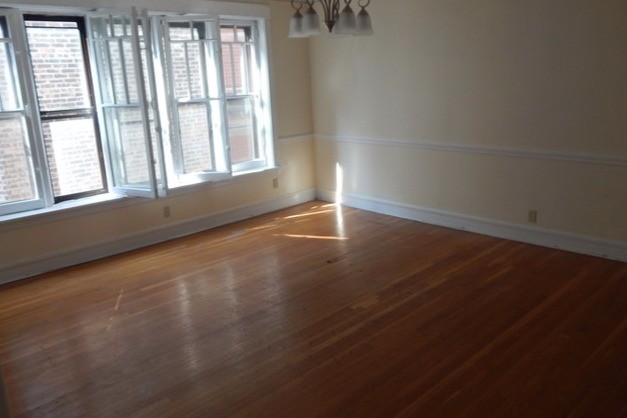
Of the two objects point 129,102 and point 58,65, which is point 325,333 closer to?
point 129,102

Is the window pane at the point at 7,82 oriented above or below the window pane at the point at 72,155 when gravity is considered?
above

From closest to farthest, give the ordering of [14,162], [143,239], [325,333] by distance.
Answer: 1. [325,333]
2. [14,162]
3. [143,239]

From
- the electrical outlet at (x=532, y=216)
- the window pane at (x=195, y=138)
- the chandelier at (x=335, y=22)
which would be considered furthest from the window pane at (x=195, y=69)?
the electrical outlet at (x=532, y=216)

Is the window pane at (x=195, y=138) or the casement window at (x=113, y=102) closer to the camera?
the casement window at (x=113, y=102)

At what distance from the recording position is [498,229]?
185 inches

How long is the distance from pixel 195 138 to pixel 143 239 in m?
1.09

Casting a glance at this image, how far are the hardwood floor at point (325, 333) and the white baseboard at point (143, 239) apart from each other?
14cm

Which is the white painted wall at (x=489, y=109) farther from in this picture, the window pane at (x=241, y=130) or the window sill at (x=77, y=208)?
the window sill at (x=77, y=208)

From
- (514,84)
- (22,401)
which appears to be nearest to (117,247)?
(22,401)

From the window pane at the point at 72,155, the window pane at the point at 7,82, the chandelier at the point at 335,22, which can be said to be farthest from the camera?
the window pane at the point at 72,155

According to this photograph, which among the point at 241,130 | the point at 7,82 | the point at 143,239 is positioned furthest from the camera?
the point at 241,130

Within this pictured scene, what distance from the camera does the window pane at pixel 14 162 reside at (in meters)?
4.10

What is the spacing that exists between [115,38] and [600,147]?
3.95 metres

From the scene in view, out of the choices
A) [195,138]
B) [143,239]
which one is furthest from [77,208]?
[195,138]
